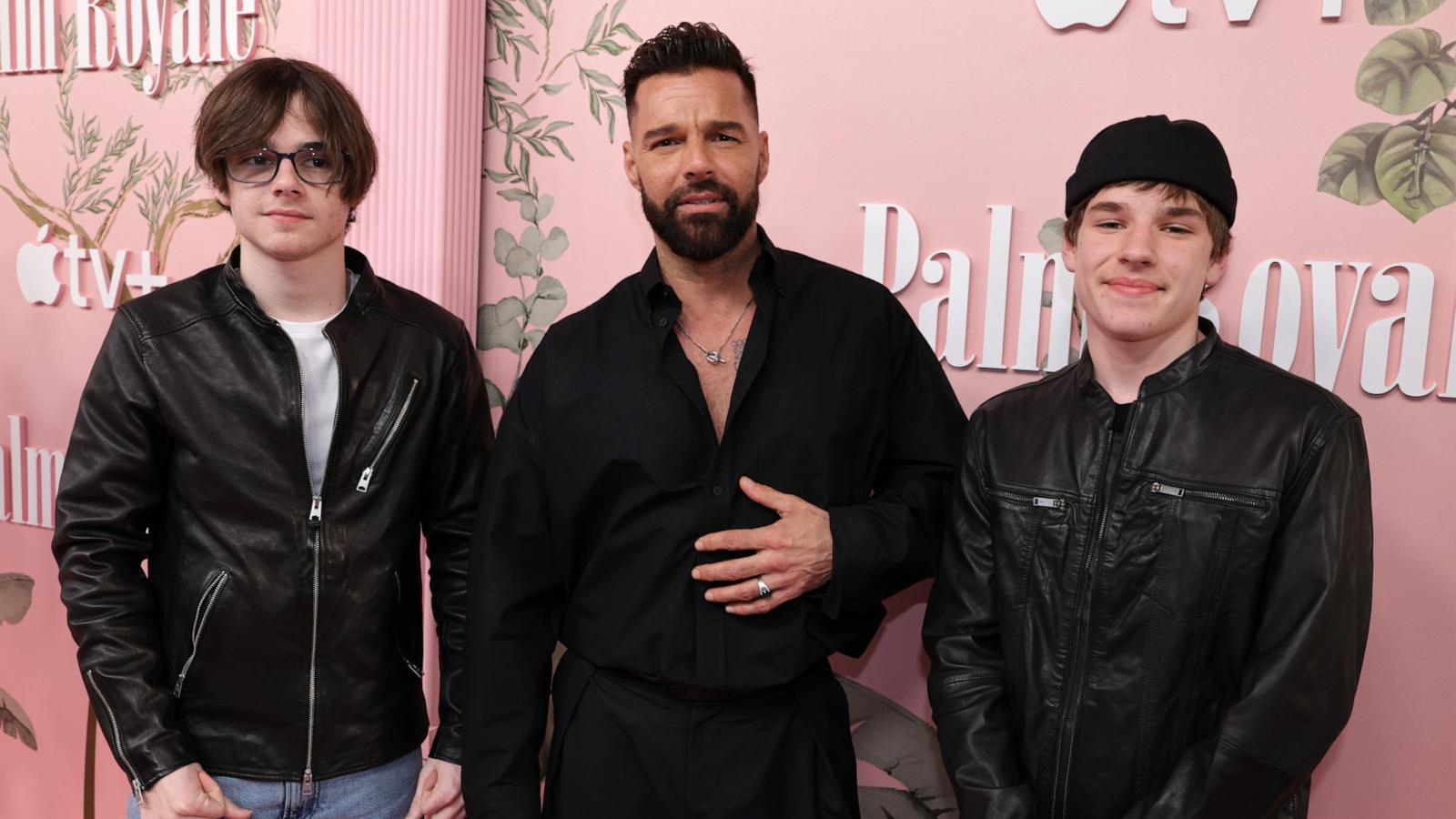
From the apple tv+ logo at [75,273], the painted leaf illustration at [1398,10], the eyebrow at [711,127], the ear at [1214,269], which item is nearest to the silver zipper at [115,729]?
the eyebrow at [711,127]

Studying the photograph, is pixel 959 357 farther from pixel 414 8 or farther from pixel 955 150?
pixel 414 8

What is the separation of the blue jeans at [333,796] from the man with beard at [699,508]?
168mm

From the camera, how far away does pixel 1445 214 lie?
6.48ft

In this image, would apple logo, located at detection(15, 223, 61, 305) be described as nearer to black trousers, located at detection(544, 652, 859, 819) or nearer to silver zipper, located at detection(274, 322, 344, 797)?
silver zipper, located at detection(274, 322, 344, 797)

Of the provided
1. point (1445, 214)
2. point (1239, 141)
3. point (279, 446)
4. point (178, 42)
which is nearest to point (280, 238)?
point (279, 446)

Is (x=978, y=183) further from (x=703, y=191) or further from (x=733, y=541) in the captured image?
(x=733, y=541)

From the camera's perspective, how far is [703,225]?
6.24 ft

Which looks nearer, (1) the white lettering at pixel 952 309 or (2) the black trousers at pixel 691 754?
(2) the black trousers at pixel 691 754

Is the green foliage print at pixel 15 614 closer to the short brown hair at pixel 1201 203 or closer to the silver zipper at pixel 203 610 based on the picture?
the silver zipper at pixel 203 610

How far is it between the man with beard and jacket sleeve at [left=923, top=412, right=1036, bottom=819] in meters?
0.09

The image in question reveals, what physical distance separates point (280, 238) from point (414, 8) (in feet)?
3.15

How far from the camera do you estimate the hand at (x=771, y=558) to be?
1802 mm

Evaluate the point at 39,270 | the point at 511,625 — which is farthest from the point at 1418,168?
the point at 39,270

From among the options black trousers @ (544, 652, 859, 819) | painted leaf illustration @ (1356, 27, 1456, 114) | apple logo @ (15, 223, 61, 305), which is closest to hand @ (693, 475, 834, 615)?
black trousers @ (544, 652, 859, 819)
